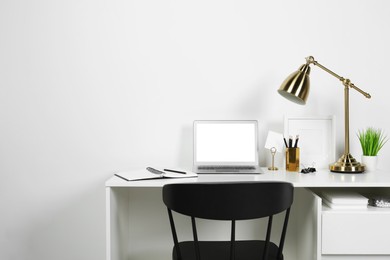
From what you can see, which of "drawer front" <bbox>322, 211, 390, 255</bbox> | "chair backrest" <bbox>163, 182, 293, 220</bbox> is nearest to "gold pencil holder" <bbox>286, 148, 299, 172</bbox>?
"drawer front" <bbox>322, 211, 390, 255</bbox>

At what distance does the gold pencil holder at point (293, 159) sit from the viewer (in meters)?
1.77

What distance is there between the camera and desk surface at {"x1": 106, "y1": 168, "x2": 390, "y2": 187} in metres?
1.44

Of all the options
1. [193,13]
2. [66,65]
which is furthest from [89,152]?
[193,13]

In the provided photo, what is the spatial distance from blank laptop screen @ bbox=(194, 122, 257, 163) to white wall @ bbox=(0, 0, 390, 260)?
0.11 m

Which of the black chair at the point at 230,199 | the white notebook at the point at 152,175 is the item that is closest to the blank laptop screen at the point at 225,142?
the white notebook at the point at 152,175

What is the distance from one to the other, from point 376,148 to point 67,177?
5.44ft

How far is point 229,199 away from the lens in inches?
44.9

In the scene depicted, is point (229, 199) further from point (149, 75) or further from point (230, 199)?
Answer: point (149, 75)

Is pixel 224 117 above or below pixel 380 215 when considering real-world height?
above

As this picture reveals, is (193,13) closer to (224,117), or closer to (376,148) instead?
(224,117)

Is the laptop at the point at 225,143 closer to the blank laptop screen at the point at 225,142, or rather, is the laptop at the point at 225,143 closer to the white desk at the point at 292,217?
the blank laptop screen at the point at 225,142

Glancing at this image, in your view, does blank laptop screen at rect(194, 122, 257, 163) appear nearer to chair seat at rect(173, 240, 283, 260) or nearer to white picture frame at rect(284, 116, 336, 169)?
white picture frame at rect(284, 116, 336, 169)

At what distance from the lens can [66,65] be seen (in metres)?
1.98

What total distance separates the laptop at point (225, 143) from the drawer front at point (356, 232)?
52 cm
